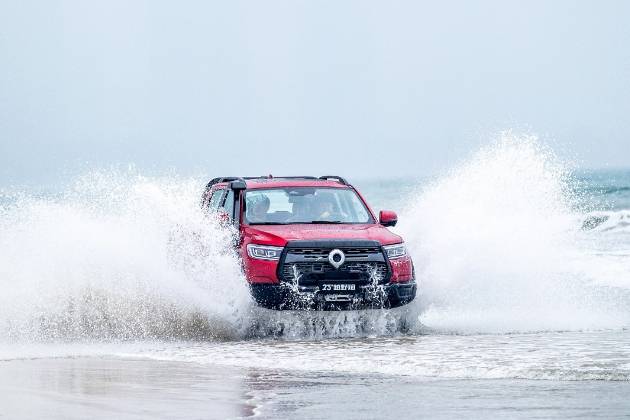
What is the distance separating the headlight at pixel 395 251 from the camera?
1290 cm

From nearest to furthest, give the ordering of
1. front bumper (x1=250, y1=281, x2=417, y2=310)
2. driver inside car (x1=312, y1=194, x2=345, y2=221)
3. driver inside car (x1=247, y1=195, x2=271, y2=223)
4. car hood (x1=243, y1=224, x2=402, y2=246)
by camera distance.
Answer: front bumper (x1=250, y1=281, x2=417, y2=310) → car hood (x1=243, y1=224, x2=402, y2=246) → driver inside car (x1=247, y1=195, x2=271, y2=223) → driver inside car (x1=312, y1=194, x2=345, y2=221)

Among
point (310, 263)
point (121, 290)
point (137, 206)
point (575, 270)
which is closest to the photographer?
point (310, 263)

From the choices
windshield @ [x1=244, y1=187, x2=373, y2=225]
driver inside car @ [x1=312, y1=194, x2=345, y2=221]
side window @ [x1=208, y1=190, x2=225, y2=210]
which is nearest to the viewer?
windshield @ [x1=244, y1=187, x2=373, y2=225]

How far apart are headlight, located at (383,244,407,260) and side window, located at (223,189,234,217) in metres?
2.01

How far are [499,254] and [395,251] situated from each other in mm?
3834

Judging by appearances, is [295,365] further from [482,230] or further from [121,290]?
[482,230]

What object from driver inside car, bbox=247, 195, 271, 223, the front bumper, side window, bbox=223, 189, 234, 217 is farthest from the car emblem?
side window, bbox=223, 189, 234, 217

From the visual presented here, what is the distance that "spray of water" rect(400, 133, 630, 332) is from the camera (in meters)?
14.8

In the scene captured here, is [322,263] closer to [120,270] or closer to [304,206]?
[304,206]

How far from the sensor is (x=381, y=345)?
464 inches

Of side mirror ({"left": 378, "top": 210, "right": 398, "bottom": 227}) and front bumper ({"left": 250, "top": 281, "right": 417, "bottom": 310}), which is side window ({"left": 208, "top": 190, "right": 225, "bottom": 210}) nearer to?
side mirror ({"left": 378, "top": 210, "right": 398, "bottom": 227})

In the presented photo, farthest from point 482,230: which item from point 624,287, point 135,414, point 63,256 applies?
→ point 135,414

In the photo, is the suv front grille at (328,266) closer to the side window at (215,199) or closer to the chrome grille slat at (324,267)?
the chrome grille slat at (324,267)

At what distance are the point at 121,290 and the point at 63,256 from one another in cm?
115
